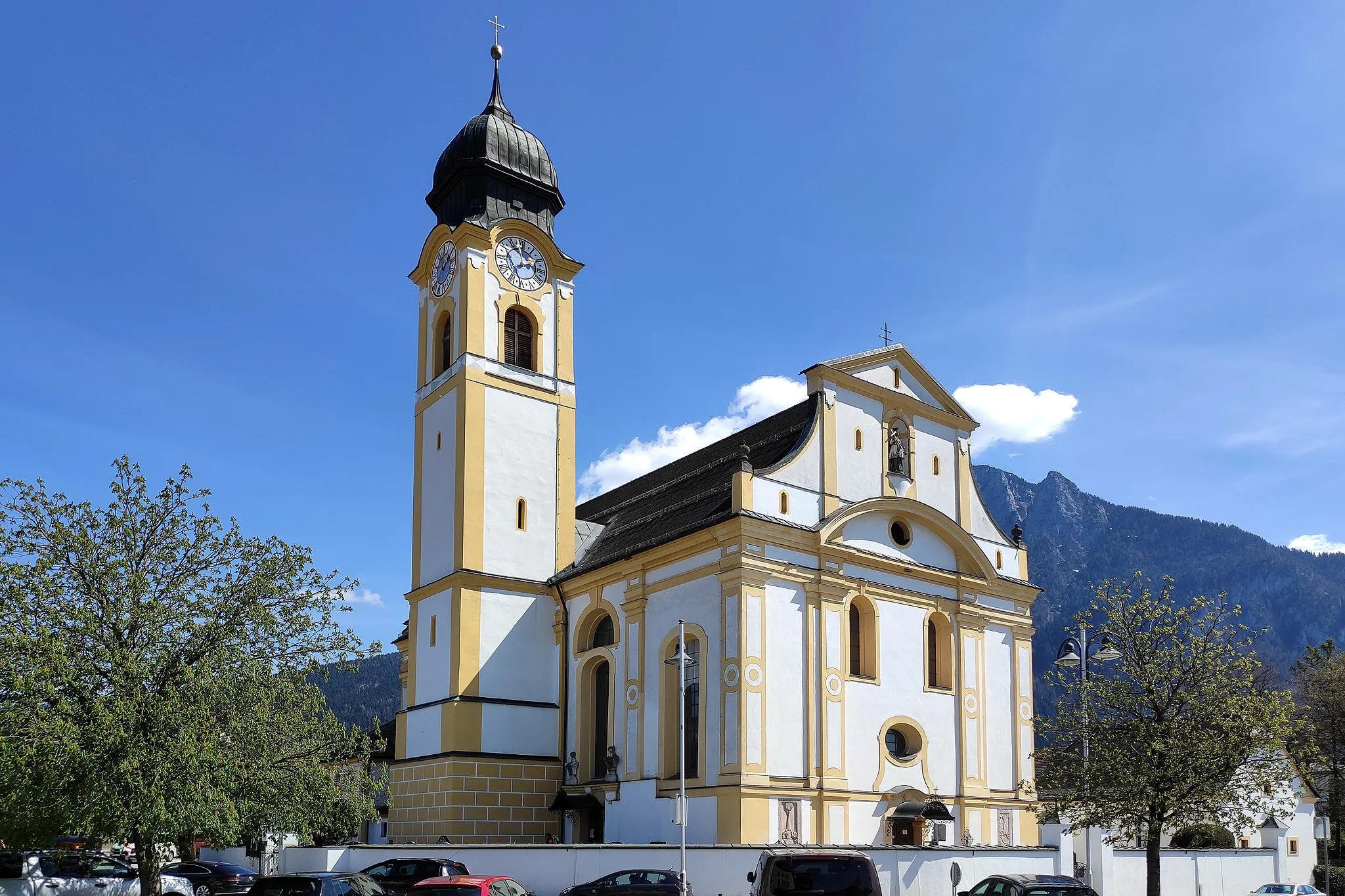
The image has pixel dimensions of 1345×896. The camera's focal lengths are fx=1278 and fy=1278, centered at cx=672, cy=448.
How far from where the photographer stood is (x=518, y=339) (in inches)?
1658

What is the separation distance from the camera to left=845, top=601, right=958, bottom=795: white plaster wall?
3447 centimetres

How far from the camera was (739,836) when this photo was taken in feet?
102

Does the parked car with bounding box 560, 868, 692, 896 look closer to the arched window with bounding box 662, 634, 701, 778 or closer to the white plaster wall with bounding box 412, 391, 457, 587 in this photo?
the arched window with bounding box 662, 634, 701, 778

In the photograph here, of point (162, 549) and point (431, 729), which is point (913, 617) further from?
point (162, 549)

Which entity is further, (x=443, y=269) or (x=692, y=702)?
(x=443, y=269)

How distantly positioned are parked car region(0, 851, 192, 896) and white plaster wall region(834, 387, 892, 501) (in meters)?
20.5

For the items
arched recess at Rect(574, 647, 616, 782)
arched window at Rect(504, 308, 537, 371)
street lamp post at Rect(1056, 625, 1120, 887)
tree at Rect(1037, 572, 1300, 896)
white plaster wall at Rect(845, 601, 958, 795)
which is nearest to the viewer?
tree at Rect(1037, 572, 1300, 896)

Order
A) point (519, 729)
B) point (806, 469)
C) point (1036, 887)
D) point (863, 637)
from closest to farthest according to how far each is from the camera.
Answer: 1. point (1036, 887)
2. point (806, 469)
3. point (863, 637)
4. point (519, 729)

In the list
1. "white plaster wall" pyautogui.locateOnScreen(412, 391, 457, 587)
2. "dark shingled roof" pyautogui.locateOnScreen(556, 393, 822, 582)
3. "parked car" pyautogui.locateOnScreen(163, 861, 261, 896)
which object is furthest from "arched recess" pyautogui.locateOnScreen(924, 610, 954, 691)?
"parked car" pyautogui.locateOnScreen(163, 861, 261, 896)

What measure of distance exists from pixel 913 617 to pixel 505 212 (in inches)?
740

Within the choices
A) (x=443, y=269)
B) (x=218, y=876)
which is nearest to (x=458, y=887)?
(x=218, y=876)

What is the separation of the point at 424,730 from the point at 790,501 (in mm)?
13567

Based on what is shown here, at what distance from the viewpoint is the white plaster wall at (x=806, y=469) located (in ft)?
115

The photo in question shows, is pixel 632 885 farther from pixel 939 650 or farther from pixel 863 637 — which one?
pixel 939 650
